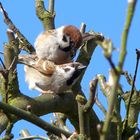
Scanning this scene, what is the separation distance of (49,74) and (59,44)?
77 centimetres

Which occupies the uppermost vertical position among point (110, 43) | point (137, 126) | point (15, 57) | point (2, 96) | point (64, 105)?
point (110, 43)

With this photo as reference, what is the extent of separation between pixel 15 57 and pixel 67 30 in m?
1.51

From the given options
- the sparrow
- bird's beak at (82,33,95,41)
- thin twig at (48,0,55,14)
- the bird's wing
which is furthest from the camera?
thin twig at (48,0,55,14)

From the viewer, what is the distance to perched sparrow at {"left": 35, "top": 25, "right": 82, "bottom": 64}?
Answer: 309 cm

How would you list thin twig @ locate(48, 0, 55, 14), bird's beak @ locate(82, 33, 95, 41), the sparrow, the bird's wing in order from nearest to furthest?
1. the sparrow
2. the bird's wing
3. bird's beak @ locate(82, 33, 95, 41)
4. thin twig @ locate(48, 0, 55, 14)

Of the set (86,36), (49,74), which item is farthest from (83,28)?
(49,74)

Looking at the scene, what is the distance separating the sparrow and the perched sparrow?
13 centimetres

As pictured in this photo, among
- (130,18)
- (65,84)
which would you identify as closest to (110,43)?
(130,18)

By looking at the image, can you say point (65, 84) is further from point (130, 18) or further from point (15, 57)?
point (130, 18)

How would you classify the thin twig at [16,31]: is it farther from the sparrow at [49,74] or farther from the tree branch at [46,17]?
the tree branch at [46,17]

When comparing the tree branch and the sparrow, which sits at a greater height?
the tree branch

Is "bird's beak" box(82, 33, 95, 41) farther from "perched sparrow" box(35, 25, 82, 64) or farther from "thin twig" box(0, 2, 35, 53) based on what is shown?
"thin twig" box(0, 2, 35, 53)

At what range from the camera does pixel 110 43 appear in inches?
27.5

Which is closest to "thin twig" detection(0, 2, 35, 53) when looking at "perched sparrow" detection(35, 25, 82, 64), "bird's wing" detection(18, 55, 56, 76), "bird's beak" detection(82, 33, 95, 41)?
"bird's wing" detection(18, 55, 56, 76)
